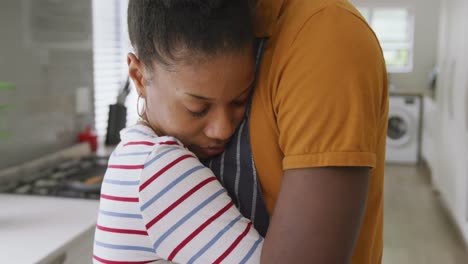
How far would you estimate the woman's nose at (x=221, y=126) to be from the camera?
2.25ft

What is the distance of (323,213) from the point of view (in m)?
0.56

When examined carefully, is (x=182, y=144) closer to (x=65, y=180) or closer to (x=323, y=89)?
(x=323, y=89)

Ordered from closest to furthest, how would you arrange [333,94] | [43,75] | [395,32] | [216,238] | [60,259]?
[333,94]
[216,238]
[60,259]
[43,75]
[395,32]

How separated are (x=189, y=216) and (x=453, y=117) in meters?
4.24

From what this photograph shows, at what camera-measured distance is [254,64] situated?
68 cm

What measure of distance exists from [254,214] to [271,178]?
0.22ft

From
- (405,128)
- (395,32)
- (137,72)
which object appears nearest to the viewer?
(137,72)

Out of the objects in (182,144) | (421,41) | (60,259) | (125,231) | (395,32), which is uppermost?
(395,32)

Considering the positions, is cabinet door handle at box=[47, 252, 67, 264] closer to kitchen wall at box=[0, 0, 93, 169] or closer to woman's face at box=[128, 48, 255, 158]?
woman's face at box=[128, 48, 255, 158]

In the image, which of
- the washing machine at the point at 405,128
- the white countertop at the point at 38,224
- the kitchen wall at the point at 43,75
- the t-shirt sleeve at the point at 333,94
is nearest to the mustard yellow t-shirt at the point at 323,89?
the t-shirt sleeve at the point at 333,94

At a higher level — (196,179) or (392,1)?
(392,1)

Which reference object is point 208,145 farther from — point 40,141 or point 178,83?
point 40,141

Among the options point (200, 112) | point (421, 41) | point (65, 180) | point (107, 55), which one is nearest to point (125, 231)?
point (200, 112)

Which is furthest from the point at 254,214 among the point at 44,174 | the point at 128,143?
the point at 44,174
